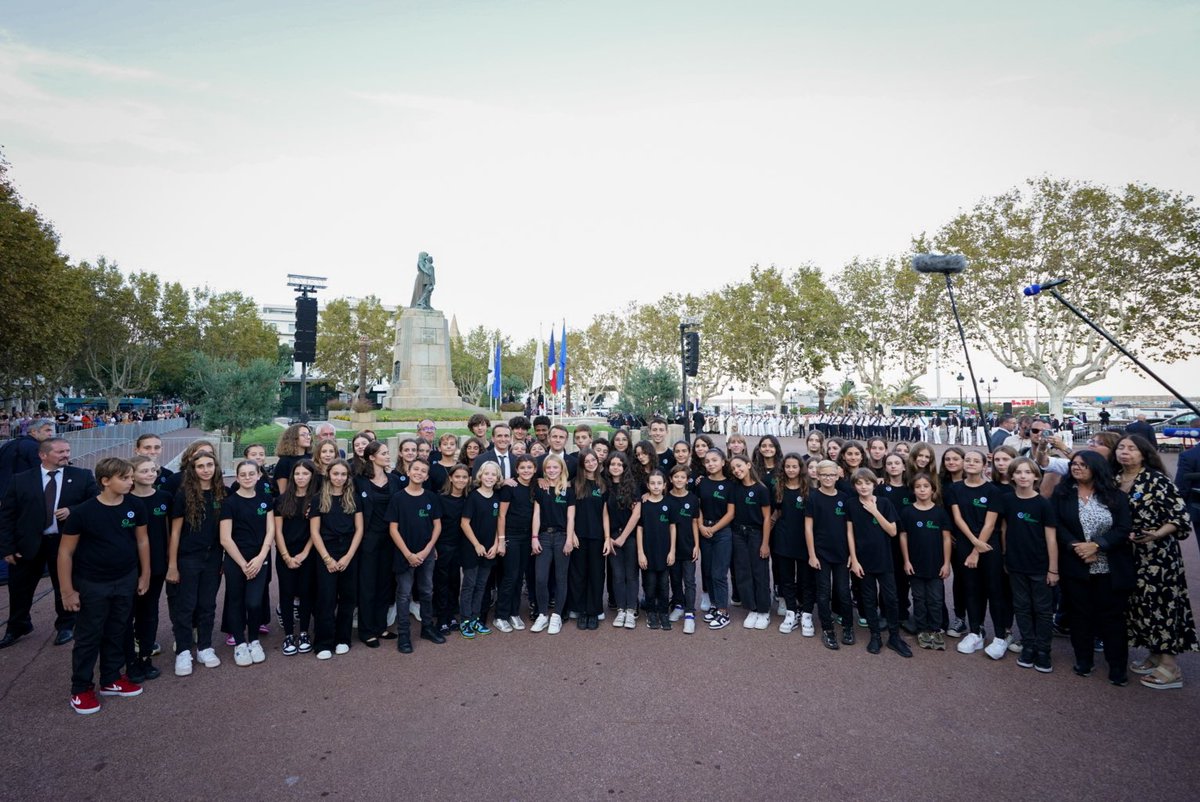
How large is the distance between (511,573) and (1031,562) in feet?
14.1

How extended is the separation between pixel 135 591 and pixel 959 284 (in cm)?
3016

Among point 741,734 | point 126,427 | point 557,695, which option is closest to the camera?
point 741,734

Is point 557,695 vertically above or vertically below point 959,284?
below

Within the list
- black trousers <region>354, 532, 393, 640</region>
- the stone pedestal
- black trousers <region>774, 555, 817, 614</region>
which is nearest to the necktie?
black trousers <region>354, 532, 393, 640</region>

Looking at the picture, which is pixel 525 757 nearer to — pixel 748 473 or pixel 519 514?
pixel 519 514

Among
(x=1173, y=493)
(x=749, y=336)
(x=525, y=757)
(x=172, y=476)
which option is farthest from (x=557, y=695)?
(x=749, y=336)

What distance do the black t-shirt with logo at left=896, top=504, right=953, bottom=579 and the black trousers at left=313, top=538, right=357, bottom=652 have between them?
480 centimetres

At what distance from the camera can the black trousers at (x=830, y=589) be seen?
16.6 feet

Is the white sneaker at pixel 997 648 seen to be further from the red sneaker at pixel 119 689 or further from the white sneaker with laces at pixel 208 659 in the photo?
the red sneaker at pixel 119 689

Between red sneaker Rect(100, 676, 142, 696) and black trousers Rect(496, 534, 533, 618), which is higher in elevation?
black trousers Rect(496, 534, 533, 618)

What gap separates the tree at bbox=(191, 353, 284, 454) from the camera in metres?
17.0

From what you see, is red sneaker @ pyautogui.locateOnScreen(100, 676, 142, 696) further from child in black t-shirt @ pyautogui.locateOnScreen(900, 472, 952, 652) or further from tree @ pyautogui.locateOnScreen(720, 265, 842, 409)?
tree @ pyautogui.locateOnScreen(720, 265, 842, 409)

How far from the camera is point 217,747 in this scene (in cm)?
347

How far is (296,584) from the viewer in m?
4.96
